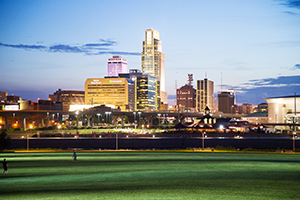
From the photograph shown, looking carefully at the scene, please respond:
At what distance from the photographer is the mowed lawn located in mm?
23047

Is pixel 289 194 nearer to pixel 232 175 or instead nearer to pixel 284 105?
pixel 232 175

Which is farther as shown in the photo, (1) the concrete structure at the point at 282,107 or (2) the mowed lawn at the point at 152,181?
(1) the concrete structure at the point at 282,107

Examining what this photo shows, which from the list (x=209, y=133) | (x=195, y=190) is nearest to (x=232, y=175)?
(x=195, y=190)

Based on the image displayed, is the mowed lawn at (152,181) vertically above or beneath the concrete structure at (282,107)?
beneath

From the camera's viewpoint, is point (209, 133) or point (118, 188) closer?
point (118, 188)

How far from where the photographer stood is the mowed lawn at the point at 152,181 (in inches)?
907

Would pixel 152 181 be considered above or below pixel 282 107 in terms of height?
below

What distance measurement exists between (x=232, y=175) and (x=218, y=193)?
303 inches

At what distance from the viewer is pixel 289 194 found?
75.1 ft

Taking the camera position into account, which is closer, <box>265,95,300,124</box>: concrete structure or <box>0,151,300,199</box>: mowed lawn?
<box>0,151,300,199</box>: mowed lawn

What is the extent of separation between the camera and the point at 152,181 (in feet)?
90.6

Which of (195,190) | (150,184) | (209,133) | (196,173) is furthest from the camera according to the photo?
(209,133)

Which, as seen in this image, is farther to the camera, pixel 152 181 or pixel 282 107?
pixel 282 107

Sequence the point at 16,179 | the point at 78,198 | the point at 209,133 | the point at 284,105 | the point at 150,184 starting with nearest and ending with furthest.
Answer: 1. the point at 78,198
2. the point at 150,184
3. the point at 16,179
4. the point at 209,133
5. the point at 284,105
